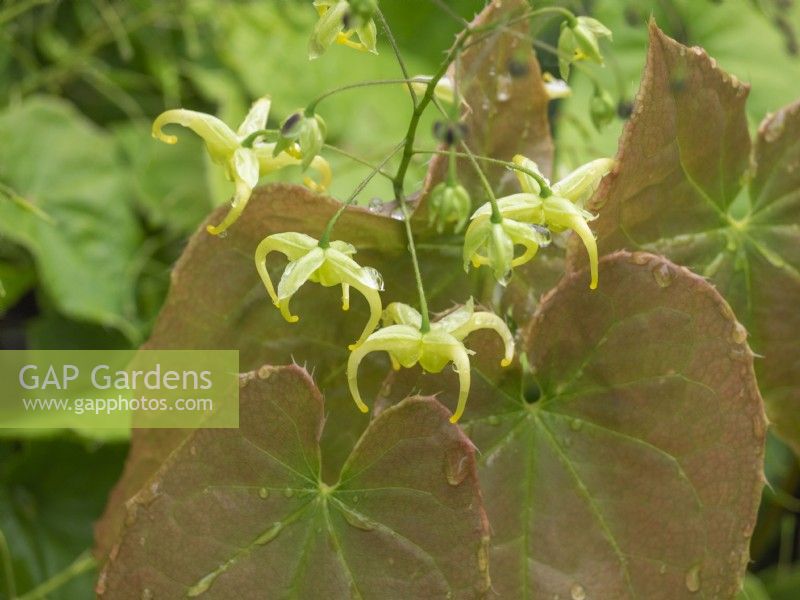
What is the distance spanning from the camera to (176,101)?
1.06 m

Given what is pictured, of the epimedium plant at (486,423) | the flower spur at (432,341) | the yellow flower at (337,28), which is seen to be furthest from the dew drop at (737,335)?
the yellow flower at (337,28)

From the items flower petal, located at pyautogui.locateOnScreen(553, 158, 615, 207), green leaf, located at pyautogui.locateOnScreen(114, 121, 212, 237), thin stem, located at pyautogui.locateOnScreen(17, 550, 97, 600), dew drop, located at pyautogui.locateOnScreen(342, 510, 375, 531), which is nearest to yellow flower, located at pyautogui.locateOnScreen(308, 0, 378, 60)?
flower petal, located at pyautogui.locateOnScreen(553, 158, 615, 207)

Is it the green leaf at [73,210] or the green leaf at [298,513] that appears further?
the green leaf at [73,210]

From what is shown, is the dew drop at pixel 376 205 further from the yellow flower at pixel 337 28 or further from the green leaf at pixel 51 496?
the green leaf at pixel 51 496

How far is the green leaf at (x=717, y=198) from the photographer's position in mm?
465

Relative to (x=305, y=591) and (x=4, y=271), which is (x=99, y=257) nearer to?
(x=4, y=271)

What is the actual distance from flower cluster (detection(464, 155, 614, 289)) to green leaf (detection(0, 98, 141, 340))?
0.55 metres

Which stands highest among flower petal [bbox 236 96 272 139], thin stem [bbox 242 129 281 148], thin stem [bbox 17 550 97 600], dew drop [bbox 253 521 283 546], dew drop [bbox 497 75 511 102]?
dew drop [bbox 497 75 511 102]

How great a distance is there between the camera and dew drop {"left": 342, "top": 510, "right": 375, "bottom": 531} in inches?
17.4

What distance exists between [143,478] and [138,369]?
0.07m

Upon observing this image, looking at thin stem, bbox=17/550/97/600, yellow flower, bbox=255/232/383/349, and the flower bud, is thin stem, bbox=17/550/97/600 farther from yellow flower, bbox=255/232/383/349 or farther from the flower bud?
the flower bud

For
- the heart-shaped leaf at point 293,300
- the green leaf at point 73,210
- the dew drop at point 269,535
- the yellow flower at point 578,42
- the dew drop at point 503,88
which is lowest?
→ the dew drop at point 269,535

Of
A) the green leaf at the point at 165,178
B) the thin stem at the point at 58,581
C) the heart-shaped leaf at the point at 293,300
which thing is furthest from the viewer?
the green leaf at the point at 165,178

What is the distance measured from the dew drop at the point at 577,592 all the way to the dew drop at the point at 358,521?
10cm
